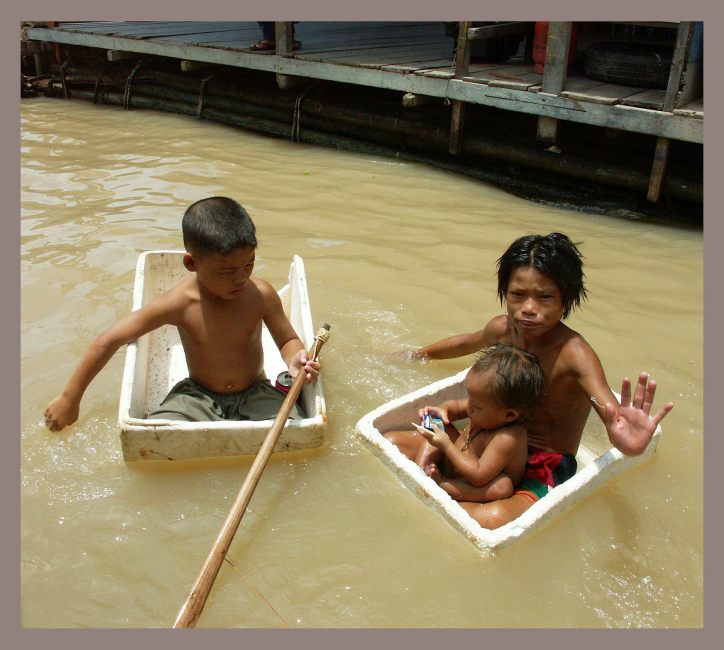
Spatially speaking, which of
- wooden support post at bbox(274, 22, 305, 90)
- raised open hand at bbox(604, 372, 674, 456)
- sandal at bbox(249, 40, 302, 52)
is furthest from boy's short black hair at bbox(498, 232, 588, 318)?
sandal at bbox(249, 40, 302, 52)

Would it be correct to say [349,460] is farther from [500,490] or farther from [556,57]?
[556,57]

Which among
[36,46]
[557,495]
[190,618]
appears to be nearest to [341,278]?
[557,495]

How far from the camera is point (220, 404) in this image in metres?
3.09

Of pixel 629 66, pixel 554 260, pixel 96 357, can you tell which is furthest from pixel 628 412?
pixel 629 66

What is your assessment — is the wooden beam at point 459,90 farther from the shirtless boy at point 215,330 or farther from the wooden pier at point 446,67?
the shirtless boy at point 215,330

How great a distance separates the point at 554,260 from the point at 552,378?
0.45 meters

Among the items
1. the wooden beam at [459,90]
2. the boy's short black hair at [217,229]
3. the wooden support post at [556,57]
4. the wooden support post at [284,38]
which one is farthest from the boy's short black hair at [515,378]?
the wooden support post at [284,38]

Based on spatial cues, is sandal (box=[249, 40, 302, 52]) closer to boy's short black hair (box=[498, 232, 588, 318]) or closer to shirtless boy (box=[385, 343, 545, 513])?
boy's short black hair (box=[498, 232, 588, 318])

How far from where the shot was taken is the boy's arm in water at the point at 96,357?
284cm

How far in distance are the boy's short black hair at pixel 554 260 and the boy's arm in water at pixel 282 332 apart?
3.07ft

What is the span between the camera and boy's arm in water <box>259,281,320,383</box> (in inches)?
118

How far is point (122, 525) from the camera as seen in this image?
2643 millimetres

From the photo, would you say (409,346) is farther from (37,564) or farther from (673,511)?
(37,564)

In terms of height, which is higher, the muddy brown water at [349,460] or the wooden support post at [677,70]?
the wooden support post at [677,70]
